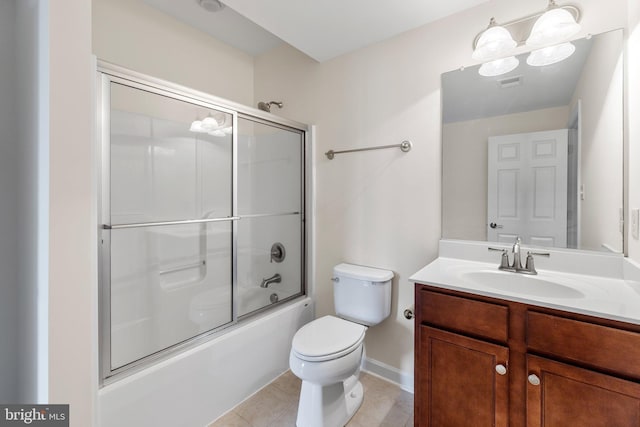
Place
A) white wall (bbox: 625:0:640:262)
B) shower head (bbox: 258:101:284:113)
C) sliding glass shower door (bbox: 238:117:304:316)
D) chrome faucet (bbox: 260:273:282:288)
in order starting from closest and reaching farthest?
white wall (bbox: 625:0:640:262), sliding glass shower door (bbox: 238:117:304:316), chrome faucet (bbox: 260:273:282:288), shower head (bbox: 258:101:284:113)

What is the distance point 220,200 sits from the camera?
1913mm

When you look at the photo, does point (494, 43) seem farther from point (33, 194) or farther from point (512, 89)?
point (33, 194)

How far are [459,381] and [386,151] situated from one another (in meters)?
1.34

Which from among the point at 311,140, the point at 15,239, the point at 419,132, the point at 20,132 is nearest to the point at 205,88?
the point at 311,140

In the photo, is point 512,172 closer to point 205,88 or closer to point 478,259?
point 478,259

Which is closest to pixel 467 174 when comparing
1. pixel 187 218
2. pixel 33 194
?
pixel 187 218

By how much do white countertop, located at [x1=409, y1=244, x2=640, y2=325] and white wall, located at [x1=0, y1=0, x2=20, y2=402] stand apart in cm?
187

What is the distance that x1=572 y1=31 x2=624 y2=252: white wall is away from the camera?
1266mm

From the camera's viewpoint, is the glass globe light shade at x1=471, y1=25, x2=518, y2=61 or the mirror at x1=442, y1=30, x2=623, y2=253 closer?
the mirror at x1=442, y1=30, x2=623, y2=253

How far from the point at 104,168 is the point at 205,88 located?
134 cm

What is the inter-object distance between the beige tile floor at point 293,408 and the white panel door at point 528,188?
1131 mm

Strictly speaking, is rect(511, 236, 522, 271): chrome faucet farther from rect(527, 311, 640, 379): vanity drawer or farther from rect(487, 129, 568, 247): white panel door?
rect(527, 311, 640, 379): vanity drawer

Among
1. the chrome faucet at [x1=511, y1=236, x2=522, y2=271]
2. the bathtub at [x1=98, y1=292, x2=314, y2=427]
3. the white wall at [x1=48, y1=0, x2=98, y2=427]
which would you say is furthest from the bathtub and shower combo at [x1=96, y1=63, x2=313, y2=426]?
the chrome faucet at [x1=511, y1=236, x2=522, y2=271]

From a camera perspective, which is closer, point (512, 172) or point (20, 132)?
point (20, 132)
